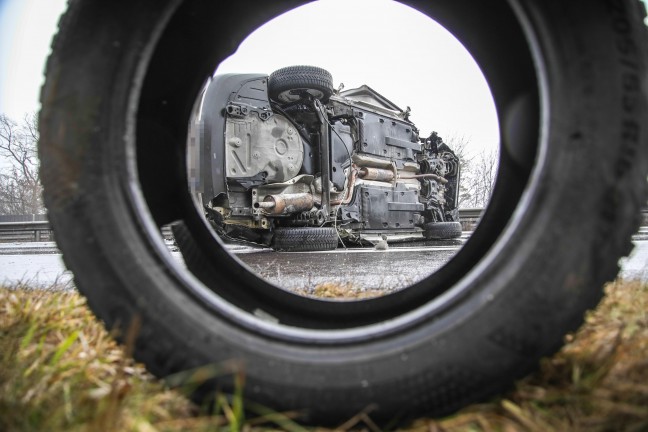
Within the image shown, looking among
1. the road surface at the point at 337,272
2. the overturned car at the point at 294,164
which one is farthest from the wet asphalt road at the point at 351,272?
the overturned car at the point at 294,164

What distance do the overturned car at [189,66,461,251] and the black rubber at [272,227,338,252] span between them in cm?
1

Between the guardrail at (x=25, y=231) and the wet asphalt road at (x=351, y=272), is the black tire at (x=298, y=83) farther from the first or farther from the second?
the guardrail at (x=25, y=231)

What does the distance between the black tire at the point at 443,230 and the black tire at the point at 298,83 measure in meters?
3.79

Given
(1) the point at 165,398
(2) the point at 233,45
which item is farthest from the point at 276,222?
(1) the point at 165,398

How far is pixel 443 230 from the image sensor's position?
8.56 m

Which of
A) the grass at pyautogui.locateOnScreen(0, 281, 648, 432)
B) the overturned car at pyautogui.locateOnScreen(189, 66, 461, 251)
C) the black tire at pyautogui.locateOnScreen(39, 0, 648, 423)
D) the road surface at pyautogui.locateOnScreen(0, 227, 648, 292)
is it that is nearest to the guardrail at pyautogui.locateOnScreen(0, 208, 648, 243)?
the overturned car at pyautogui.locateOnScreen(189, 66, 461, 251)

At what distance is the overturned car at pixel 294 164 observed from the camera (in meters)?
5.71

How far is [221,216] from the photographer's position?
6125 millimetres

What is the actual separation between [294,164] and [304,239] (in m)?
1.15

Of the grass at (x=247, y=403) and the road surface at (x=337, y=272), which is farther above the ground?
the grass at (x=247, y=403)

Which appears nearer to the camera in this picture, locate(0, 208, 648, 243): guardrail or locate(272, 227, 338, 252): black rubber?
locate(272, 227, 338, 252): black rubber

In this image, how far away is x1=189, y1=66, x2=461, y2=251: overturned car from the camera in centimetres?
571

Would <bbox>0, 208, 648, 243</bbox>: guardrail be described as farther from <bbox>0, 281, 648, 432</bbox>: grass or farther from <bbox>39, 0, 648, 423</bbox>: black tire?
<bbox>39, 0, 648, 423</bbox>: black tire

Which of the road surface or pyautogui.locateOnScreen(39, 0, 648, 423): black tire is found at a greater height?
pyautogui.locateOnScreen(39, 0, 648, 423): black tire
